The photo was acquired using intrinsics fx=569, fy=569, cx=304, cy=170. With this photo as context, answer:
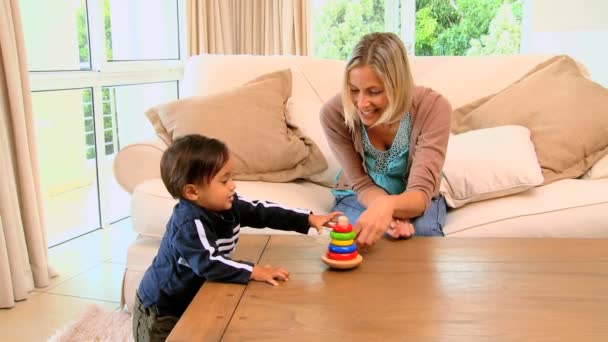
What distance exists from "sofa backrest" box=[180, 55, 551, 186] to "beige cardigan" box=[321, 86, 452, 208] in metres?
0.45

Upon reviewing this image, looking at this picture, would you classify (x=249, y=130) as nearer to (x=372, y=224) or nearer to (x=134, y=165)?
(x=134, y=165)

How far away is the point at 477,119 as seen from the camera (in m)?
2.23

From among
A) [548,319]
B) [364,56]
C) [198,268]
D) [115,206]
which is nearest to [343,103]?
[364,56]

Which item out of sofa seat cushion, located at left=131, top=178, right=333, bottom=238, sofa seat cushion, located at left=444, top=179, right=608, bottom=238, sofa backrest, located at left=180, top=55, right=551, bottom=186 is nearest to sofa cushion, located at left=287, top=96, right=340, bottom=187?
sofa backrest, located at left=180, top=55, right=551, bottom=186

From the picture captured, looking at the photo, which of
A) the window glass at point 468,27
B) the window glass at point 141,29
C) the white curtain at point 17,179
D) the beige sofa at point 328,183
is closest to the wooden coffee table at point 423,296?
the beige sofa at point 328,183

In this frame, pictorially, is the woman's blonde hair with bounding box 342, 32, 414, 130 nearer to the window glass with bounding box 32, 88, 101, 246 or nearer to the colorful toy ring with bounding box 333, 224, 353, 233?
the colorful toy ring with bounding box 333, 224, 353, 233

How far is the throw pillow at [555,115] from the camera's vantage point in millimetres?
2053

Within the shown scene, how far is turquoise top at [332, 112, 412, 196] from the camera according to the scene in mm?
1714

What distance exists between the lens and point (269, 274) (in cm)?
→ 117

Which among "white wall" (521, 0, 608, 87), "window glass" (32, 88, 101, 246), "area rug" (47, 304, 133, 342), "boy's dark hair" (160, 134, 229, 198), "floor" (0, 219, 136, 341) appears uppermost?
"white wall" (521, 0, 608, 87)

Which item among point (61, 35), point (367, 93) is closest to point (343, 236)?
point (367, 93)

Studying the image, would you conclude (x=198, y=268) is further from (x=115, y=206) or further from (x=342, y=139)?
(x=115, y=206)

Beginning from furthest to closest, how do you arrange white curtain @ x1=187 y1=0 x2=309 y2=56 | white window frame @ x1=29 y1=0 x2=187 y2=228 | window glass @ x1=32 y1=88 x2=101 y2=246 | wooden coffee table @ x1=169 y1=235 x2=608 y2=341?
1. white curtain @ x1=187 y1=0 x2=309 y2=56
2. window glass @ x1=32 y1=88 x2=101 y2=246
3. white window frame @ x1=29 y1=0 x2=187 y2=228
4. wooden coffee table @ x1=169 y1=235 x2=608 y2=341

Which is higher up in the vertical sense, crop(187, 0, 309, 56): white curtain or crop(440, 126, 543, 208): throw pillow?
crop(187, 0, 309, 56): white curtain
